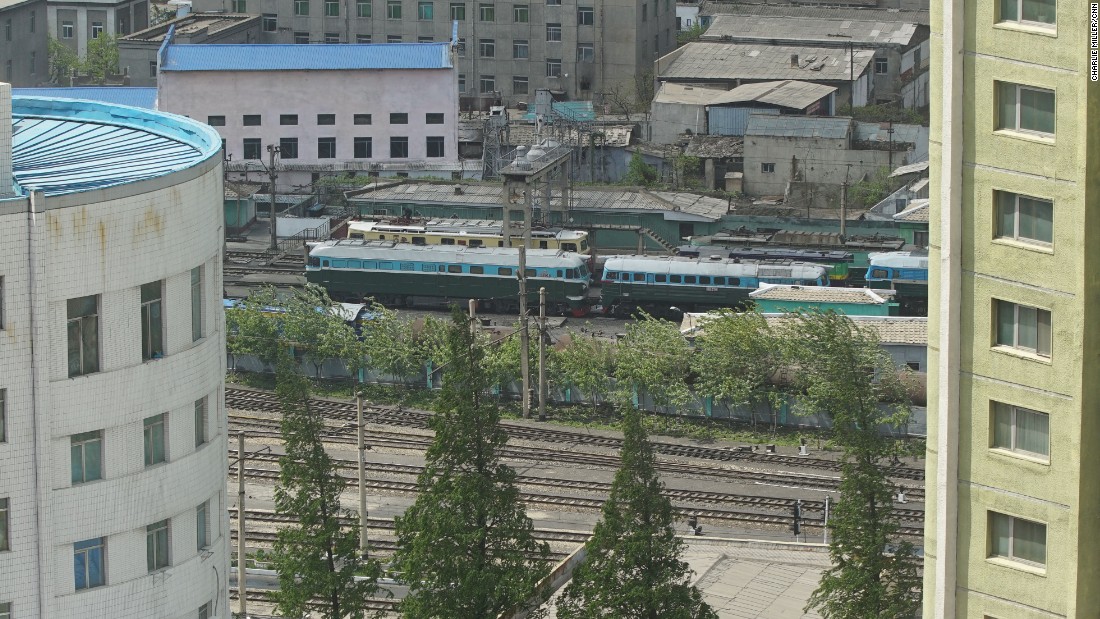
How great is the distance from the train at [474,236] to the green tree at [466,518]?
46.4 m

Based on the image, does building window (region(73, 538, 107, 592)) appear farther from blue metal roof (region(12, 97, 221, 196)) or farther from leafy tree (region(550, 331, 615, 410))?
leafy tree (region(550, 331, 615, 410))

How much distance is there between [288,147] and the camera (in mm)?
108312

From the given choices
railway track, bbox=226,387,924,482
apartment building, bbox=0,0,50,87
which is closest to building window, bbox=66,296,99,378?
railway track, bbox=226,387,924,482

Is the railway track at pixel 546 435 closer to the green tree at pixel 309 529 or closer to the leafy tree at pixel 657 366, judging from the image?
the leafy tree at pixel 657 366

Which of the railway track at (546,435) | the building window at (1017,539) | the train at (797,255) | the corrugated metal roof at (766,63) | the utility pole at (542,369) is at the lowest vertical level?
the railway track at (546,435)

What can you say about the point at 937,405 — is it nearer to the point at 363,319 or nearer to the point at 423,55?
the point at 363,319

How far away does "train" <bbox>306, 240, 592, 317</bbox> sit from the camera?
284ft

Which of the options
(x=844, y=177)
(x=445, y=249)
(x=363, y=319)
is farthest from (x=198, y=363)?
(x=844, y=177)

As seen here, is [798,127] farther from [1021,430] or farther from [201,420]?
[1021,430]

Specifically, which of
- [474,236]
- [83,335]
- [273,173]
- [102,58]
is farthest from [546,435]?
[102,58]

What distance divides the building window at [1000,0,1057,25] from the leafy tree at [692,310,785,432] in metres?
42.2

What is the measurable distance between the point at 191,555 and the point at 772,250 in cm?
5516

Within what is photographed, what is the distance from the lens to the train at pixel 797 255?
87.2m

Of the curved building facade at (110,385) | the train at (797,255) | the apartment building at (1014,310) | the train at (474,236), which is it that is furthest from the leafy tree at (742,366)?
the apartment building at (1014,310)
